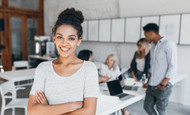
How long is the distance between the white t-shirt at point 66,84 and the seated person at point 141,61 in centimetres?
262

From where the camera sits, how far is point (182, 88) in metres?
3.71

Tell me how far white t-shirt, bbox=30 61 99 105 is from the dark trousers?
140 centimetres

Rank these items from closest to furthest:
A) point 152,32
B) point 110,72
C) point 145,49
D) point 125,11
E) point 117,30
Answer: point 152,32
point 110,72
point 145,49
point 125,11
point 117,30

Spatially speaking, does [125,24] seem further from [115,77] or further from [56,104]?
[56,104]

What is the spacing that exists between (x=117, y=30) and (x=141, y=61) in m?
1.31

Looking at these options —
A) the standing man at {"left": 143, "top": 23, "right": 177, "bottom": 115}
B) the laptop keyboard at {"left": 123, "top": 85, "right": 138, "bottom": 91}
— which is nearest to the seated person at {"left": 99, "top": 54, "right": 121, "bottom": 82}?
the laptop keyboard at {"left": 123, "top": 85, "right": 138, "bottom": 91}

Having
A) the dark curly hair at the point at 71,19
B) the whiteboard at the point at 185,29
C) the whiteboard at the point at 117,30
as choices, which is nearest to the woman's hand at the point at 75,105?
the dark curly hair at the point at 71,19

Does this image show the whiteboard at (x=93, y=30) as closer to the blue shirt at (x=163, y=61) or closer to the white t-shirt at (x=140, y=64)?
the white t-shirt at (x=140, y=64)

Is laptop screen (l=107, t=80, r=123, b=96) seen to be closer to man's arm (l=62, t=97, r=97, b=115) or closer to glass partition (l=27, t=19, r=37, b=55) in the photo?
man's arm (l=62, t=97, r=97, b=115)

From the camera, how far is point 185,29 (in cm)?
348

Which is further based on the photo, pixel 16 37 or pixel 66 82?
pixel 16 37

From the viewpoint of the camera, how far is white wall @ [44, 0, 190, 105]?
364cm

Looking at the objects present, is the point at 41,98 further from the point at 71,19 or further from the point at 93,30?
the point at 93,30

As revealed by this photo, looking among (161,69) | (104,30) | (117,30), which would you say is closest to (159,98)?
(161,69)
